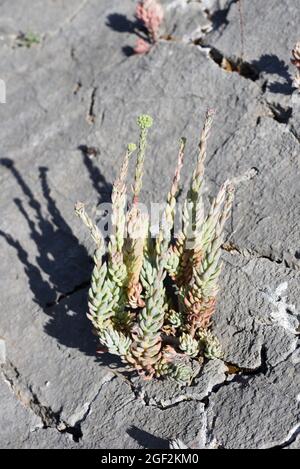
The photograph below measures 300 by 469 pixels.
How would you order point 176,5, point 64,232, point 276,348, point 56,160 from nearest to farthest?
1. point 276,348
2. point 64,232
3. point 56,160
4. point 176,5

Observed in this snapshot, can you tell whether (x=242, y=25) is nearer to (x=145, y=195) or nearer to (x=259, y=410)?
(x=145, y=195)

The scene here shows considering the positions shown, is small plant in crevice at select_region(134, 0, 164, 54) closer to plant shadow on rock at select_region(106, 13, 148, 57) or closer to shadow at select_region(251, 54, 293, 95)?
plant shadow on rock at select_region(106, 13, 148, 57)

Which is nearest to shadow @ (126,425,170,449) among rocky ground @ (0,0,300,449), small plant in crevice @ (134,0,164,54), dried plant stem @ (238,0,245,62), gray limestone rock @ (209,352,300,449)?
rocky ground @ (0,0,300,449)

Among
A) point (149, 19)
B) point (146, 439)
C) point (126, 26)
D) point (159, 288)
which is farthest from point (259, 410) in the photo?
point (126, 26)

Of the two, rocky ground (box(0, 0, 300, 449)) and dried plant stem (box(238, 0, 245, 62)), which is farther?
dried plant stem (box(238, 0, 245, 62))
